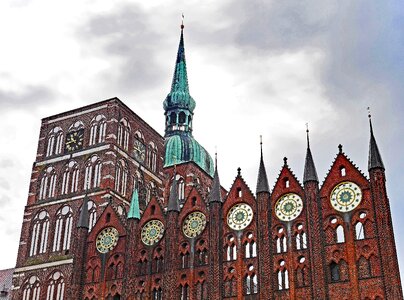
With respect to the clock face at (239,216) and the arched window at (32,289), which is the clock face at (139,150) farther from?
the clock face at (239,216)

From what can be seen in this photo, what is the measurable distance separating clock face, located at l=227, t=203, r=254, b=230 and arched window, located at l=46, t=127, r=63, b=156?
21453 millimetres

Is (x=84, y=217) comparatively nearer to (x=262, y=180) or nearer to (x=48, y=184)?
(x=48, y=184)

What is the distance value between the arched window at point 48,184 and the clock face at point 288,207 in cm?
2307

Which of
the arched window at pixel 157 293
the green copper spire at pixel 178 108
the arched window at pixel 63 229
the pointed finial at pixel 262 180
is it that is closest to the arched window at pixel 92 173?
the arched window at pixel 63 229

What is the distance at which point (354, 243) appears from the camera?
3909 centimetres

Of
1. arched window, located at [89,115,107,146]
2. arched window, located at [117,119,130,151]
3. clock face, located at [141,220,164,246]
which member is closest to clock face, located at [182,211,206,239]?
clock face, located at [141,220,164,246]

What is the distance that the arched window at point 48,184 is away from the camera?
57.1 m

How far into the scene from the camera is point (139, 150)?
6072 centimetres

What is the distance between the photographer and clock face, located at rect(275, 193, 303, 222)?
41.8 meters

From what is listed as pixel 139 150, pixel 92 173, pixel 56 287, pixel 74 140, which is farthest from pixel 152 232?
pixel 74 140

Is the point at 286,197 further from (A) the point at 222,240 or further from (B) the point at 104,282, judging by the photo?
(B) the point at 104,282

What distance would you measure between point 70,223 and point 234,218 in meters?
17.0

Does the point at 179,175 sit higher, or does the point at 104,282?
the point at 179,175

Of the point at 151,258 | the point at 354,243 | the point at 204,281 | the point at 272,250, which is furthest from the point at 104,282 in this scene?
the point at 354,243
